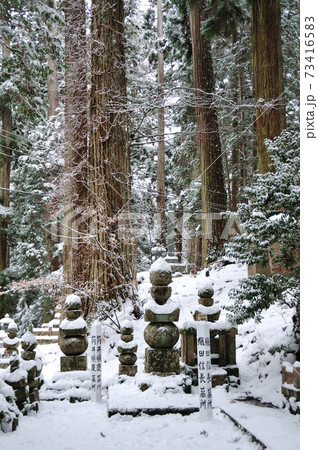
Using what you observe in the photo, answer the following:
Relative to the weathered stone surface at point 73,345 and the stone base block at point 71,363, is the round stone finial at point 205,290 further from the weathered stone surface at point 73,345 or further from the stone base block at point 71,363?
the stone base block at point 71,363

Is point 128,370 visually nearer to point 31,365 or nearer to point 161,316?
point 161,316

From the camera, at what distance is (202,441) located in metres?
2.99

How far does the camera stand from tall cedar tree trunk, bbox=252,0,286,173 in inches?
245

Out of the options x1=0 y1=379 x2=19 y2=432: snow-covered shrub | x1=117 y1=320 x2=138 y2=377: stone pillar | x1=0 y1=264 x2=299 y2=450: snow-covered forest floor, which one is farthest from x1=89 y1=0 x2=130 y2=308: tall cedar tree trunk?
x1=0 y1=379 x2=19 y2=432: snow-covered shrub

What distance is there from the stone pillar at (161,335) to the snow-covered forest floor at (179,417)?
6.1 inches

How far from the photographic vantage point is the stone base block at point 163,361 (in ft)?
14.7

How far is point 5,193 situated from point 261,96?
32.4 feet

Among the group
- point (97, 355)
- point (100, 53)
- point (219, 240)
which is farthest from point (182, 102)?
point (97, 355)

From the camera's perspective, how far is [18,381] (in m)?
3.49

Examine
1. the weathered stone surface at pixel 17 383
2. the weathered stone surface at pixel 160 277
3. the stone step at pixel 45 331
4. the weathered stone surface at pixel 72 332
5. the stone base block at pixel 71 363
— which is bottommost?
the stone step at pixel 45 331

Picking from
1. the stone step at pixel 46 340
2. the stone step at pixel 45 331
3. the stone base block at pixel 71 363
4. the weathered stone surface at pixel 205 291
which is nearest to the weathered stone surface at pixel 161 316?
the weathered stone surface at pixel 205 291

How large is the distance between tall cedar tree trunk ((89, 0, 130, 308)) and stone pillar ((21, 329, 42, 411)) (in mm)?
2708

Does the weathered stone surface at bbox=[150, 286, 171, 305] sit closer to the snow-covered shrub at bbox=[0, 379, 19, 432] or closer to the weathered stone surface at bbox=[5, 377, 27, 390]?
the weathered stone surface at bbox=[5, 377, 27, 390]

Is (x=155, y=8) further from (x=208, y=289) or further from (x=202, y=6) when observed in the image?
(x=208, y=289)
